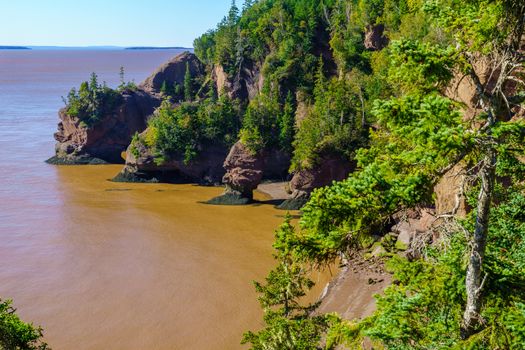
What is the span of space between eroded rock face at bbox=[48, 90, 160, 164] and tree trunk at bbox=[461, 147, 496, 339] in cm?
5953

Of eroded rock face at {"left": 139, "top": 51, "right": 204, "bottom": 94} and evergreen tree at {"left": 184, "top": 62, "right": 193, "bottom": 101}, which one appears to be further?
eroded rock face at {"left": 139, "top": 51, "right": 204, "bottom": 94}

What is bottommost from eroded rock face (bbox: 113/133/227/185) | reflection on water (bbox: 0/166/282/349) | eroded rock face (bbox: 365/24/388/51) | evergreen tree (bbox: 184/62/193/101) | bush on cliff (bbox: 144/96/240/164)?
reflection on water (bbox: 0/166/282/349)

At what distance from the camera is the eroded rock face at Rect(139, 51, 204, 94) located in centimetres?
7069

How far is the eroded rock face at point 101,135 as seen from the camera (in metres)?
61.7

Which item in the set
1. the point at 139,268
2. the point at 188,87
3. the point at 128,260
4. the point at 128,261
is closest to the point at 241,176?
the point at 128,260

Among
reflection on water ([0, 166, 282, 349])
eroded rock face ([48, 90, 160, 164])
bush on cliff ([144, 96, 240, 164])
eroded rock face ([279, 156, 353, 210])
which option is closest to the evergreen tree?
eroded rock face ([48, 90, 160, 164])

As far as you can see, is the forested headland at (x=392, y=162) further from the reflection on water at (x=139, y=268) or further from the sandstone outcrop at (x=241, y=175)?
the reflection on water at (x=139, y=268)

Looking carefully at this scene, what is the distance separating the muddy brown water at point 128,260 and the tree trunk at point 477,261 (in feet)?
53.8

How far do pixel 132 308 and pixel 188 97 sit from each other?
45.9 m

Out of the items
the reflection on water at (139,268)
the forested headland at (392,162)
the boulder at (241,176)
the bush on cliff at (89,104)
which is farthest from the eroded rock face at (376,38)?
the bush on cliff at (89,104)

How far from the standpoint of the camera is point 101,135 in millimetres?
62656

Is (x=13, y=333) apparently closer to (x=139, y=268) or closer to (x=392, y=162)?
(x=392, y=162)

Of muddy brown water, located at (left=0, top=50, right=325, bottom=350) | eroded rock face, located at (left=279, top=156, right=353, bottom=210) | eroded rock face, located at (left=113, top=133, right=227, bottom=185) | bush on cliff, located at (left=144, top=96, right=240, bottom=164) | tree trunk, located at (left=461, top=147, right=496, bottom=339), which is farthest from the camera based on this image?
eroded rock face, located at (left=113, top=133, right=227, bottom=185)

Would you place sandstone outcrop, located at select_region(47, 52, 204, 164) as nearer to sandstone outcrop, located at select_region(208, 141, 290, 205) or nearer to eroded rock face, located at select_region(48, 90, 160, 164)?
eroded rock face, located at select_region(48, 90, 160, 164)
